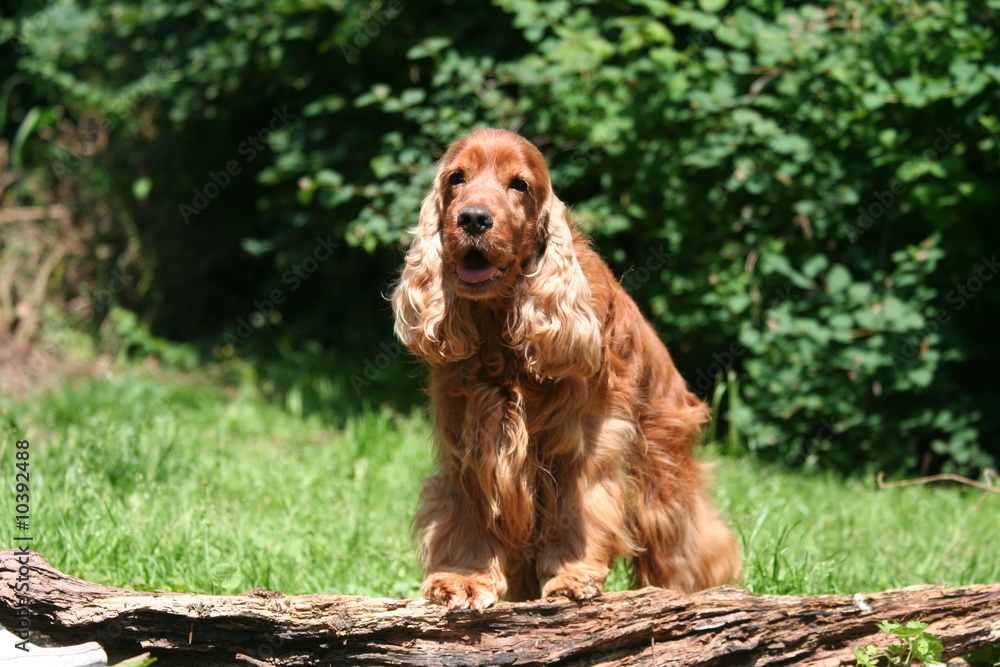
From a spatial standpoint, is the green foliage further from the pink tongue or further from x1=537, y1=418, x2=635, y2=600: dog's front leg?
the pink tongue

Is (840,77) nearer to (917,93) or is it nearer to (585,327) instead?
(917,93)

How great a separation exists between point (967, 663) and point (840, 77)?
3171 mm

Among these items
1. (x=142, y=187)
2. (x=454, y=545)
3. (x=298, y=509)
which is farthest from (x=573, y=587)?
(x=142, y=187)

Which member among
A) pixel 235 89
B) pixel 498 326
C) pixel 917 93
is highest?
pixel 235 89

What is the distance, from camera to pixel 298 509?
14.7 feet

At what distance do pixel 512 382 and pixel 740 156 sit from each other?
2.86 m

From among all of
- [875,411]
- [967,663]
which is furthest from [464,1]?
[967,663]

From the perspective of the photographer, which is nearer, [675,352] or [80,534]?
[80,534]

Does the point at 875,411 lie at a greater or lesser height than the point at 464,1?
lesser

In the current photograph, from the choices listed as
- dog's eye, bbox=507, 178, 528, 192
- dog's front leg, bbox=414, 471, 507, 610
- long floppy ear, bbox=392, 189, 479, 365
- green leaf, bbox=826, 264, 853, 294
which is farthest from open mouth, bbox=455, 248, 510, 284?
green leaf, bbox=826, 264, 853, 294

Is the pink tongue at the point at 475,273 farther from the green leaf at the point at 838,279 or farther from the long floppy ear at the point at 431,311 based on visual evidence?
the green leaf at the point at 838,279

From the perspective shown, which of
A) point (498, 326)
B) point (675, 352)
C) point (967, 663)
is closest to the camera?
point (967, 663)

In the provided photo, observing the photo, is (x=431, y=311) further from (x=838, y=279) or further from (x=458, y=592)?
(x=838, y=279)

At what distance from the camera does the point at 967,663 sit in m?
3.08
